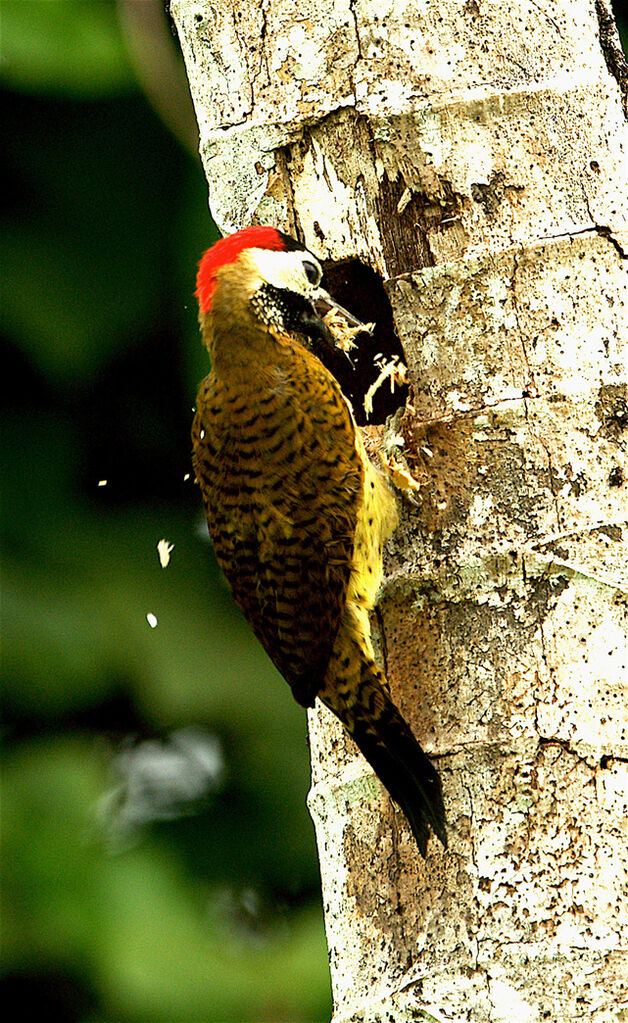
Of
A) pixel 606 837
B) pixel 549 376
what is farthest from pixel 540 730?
pixel 549 376

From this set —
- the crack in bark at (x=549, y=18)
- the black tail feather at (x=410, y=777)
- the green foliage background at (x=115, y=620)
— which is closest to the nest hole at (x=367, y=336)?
the crack in bark at (x=549, y=18)

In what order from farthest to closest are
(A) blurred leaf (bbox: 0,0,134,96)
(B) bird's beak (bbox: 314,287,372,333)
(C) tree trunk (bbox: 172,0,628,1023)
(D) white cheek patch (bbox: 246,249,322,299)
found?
(A) blurred leaf (bbox: 0,0,134,96) < (B) bird's beak (bbox: 314,287,372,333) < (D) white cheek patch (bbox: 246,249,322,299) < (C) tree trunk (bbox: 172,0,628,1023)

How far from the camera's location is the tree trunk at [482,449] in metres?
2.34

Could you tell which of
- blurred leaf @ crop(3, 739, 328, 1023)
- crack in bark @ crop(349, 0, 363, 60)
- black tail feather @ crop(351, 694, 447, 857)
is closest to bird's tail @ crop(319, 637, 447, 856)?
black tail feather @ crop(351, 694, 447, 857)

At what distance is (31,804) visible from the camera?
422cm

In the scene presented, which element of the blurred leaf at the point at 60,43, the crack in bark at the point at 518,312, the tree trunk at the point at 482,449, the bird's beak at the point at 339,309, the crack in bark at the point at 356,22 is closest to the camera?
the tree trunk at the point at 482,449

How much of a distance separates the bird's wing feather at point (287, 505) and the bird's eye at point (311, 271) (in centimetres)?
25

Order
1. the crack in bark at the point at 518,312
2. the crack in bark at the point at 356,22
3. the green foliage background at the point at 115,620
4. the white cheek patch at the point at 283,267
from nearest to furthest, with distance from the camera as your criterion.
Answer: the crack in bark at the point at 518,312 → the crack in bark at the point at 356,22 → the white cheek patch at the point at 283,267 → the green foliage background at the point at 115,620

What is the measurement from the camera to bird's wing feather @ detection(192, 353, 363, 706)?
2.85m

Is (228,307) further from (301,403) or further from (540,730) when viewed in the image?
(540,730)

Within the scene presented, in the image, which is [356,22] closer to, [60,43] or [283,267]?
[283,267]

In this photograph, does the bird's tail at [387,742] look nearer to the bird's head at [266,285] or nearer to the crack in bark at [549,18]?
the bird's head at [266,285]

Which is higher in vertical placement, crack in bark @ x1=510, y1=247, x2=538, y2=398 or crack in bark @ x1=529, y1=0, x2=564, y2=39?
crack in bark @ x1=529, y1=0, x2=564, y2=39

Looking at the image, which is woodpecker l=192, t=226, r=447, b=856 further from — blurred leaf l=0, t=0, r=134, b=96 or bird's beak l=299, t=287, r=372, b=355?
blurred leaf l=0, t=0, r=134, b=96
